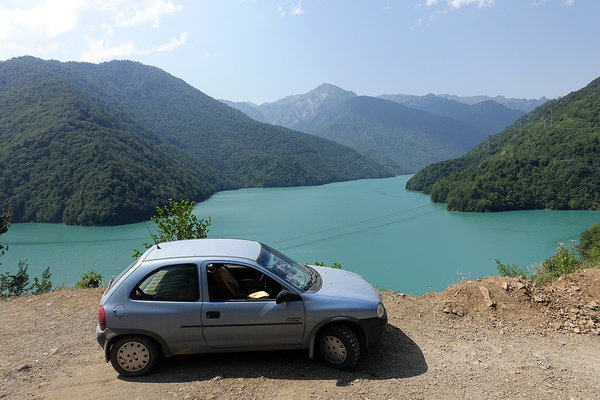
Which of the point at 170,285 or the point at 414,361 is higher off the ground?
the point at 170,285

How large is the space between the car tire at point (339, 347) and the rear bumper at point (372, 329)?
5.2 inches

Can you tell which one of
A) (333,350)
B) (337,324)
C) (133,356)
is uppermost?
(337,324)

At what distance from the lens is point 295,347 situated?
3.75 meters

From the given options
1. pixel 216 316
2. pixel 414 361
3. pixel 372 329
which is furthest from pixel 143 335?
pixel 414 361

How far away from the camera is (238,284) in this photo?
3.98 meters

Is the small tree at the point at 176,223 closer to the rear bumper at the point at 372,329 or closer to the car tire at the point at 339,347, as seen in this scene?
the car tire at the point at 339,347

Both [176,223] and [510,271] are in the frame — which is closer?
[510,271]

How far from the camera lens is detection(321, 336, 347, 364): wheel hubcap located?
376 centimetres

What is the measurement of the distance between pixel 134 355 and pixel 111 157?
86.5 m

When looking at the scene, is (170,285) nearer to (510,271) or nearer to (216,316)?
(216,316)

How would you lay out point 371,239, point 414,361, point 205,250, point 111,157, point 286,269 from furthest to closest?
point 111,157 → point 371,239 → point 286,269 → point 205,250 → point 414,361

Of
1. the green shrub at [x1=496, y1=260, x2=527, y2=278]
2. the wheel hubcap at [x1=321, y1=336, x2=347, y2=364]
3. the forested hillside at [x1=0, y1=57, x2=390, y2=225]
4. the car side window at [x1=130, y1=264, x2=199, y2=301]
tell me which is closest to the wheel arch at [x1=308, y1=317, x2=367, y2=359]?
the wheel hubcap at [x1=321, y1=336, x2=347, y2=364]

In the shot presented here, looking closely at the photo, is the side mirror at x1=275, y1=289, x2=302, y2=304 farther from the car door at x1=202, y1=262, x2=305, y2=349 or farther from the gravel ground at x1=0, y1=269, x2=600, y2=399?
the gravel ground at x1=0, y1=269, x2=600, y2=399

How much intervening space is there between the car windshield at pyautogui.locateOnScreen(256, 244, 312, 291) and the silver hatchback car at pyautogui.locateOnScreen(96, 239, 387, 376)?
0.13 ft
